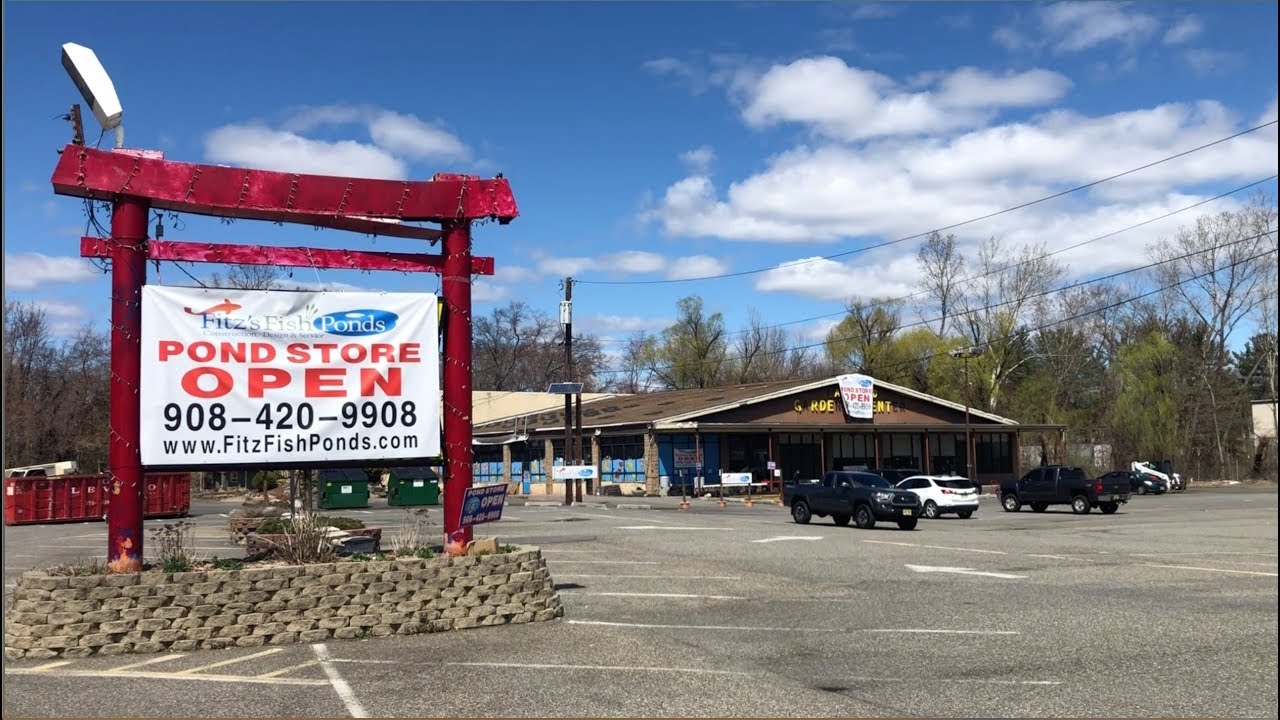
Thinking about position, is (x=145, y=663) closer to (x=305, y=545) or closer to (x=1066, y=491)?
(x=305, y=545)

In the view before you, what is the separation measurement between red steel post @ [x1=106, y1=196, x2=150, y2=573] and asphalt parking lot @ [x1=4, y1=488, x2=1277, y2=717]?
1965 millimetres

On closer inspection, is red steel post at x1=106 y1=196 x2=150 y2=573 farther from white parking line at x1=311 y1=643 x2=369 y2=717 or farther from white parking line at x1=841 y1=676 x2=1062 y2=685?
white parking line at x1=841 y1=676 x2=1062 y2=685

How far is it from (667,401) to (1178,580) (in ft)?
152

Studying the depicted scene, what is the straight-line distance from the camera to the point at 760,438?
5459 cm

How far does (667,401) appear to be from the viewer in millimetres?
61625

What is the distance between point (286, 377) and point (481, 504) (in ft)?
8.63

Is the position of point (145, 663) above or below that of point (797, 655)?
above

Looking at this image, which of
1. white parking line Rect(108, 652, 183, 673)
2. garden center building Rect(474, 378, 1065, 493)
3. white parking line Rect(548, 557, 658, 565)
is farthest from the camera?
garden center building Rect(474, 378, 1065, 493)

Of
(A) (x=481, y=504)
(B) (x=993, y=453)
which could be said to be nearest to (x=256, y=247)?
(A) (x=481, y=504)

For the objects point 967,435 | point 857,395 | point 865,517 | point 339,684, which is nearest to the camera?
point 339,684


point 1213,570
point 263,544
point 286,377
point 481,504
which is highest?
point 286,377

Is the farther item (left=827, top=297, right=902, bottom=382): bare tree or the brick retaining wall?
(left=827, top=297, right=902, bottom=382): bare tree

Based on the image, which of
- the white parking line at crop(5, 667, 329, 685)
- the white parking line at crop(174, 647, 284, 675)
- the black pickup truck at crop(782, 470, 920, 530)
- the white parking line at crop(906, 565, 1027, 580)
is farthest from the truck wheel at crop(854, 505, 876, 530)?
the white parking line at crop(5, 667, 329, 685)

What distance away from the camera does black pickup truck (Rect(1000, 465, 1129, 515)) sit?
3572 cm
